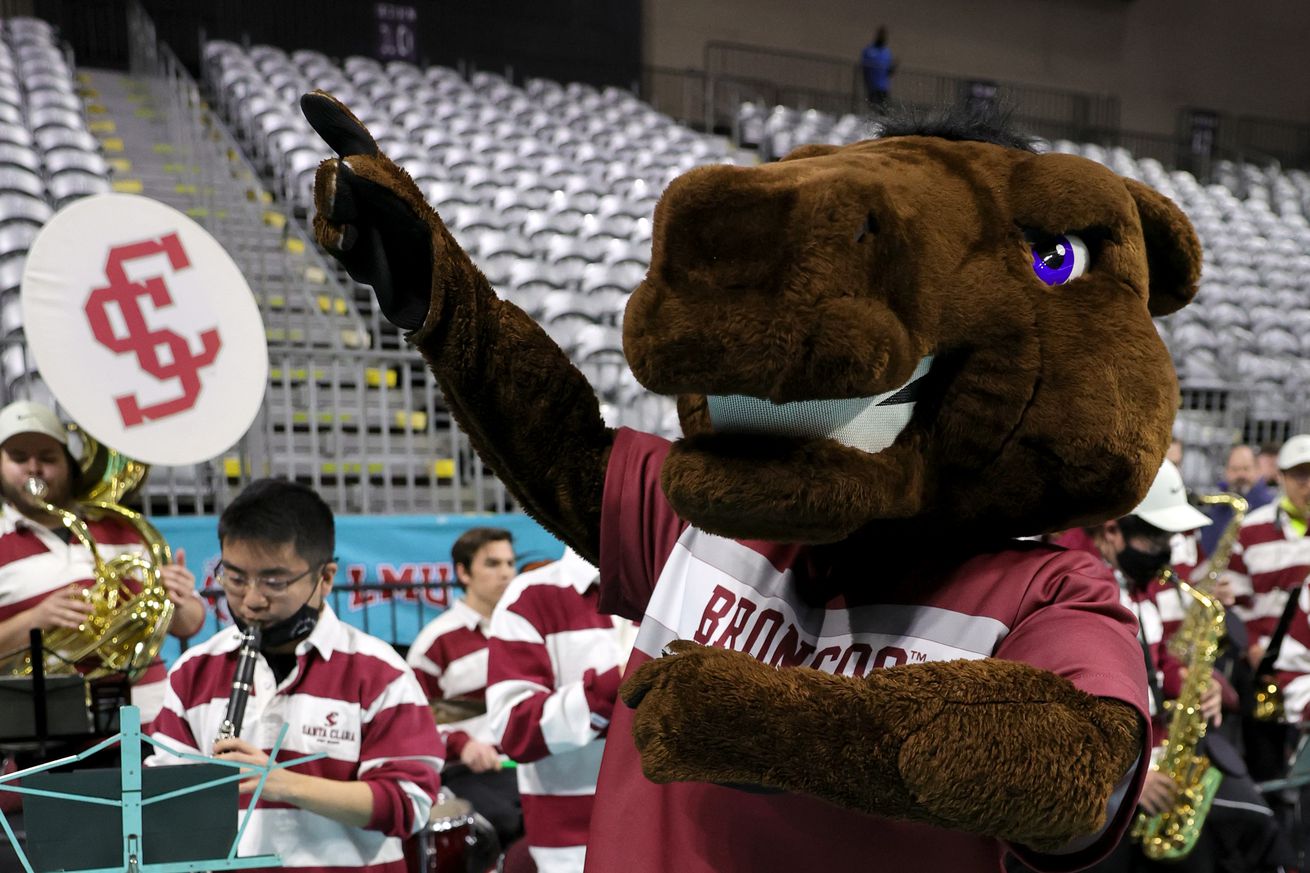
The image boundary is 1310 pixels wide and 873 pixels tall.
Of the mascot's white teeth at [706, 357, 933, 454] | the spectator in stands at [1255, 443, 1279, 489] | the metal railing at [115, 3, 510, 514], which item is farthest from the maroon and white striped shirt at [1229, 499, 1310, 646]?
the mascot's white teeth at [706, 357, 933, 454]

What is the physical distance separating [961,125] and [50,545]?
3.29 metres

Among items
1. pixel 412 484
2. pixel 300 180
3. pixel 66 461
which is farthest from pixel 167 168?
pixel 66 461

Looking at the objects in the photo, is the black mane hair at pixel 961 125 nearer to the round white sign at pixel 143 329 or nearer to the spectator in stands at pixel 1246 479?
the round white sign at pixel 143 329

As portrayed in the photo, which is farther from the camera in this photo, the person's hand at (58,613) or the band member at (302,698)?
the person's hand at (58,613)

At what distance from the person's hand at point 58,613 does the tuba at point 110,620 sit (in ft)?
0.14

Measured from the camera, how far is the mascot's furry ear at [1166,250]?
138cm

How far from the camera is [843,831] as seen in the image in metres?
1.26

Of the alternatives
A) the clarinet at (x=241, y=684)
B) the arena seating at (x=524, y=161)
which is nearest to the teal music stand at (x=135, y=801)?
the clarinet at (x=241, y=684)

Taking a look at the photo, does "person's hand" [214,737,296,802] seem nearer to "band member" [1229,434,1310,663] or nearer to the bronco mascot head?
the bronco mascot head

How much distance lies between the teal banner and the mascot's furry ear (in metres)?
4.01

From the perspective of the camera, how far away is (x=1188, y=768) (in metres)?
4.14

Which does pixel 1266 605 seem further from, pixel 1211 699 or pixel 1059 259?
pixel 1059 259

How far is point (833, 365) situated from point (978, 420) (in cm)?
23

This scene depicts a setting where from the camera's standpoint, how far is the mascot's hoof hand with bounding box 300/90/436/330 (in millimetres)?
1316
